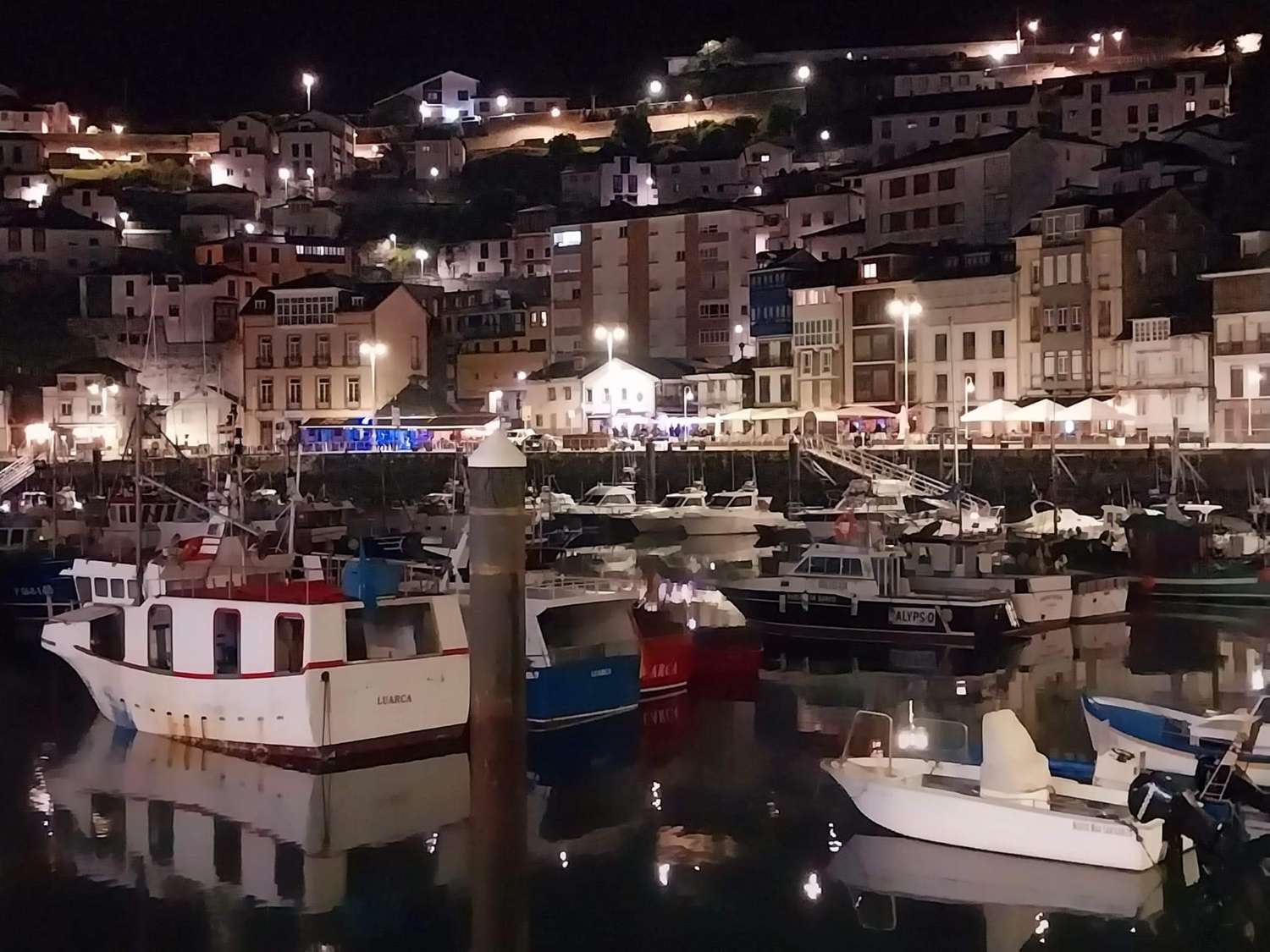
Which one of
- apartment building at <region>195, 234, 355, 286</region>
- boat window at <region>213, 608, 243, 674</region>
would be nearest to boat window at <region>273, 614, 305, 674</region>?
boat window at <region>213, 608, 243, 674</region>

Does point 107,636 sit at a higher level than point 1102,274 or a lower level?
lower

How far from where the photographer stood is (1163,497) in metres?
46.6

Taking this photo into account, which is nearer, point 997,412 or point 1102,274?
point 997,412

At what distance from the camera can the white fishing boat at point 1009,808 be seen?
1537 cm

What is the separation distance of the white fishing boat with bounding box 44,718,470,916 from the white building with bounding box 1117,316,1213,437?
4164cm

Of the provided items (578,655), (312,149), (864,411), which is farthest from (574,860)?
(312,149)

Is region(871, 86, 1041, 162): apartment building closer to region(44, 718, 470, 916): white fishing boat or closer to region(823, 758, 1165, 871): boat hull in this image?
region(44, 718, 470, 916): white fishing boat

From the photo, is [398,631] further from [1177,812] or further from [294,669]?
[1177,812]

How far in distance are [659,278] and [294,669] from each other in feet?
207

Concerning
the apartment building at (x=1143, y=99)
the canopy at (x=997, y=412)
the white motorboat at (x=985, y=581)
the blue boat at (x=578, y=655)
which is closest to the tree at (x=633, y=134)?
the apartment building at (x=1143, y=99)

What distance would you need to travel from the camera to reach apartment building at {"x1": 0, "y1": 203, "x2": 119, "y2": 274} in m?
89.2

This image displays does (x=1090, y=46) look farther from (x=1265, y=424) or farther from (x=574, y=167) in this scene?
(x=1265, y=424)

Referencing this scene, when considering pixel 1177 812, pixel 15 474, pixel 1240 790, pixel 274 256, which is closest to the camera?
pixel 1177 812

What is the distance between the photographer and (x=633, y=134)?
10838 cm
